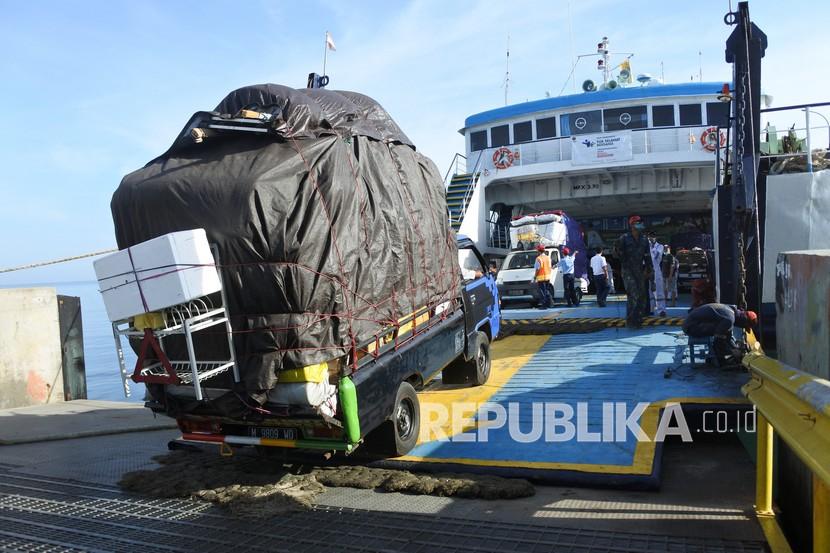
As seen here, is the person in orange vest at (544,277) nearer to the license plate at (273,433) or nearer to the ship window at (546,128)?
the ship window at (546,128)

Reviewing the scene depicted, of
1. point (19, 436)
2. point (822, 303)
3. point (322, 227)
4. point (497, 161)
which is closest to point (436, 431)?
point (322, 227)

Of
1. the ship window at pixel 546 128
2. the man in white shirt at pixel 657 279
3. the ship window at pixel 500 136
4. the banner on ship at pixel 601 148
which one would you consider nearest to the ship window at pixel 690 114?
the banner on ship at pixel 601 148

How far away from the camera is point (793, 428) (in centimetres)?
253

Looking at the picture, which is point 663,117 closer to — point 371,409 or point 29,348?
point 371,409

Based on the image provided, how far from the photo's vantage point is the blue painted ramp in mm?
4773

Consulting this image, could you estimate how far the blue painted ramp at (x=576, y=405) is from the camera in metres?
4.77

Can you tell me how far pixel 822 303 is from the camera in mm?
3338

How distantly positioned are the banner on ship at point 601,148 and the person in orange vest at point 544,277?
538 centimetres

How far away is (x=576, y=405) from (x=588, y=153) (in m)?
13.3

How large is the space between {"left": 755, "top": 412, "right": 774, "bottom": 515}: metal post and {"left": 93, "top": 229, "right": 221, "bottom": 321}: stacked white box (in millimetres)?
3659

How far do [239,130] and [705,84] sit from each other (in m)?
17.4

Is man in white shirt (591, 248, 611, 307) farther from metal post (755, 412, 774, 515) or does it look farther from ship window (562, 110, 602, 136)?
metal post (755, 412, 774, 515)

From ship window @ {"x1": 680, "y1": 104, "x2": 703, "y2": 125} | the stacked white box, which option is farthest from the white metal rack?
ship window @ {"x1": 680, "y1": 104, "x2": 703, "y2": 125}

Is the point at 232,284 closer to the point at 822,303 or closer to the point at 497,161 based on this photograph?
the point at 822,303
